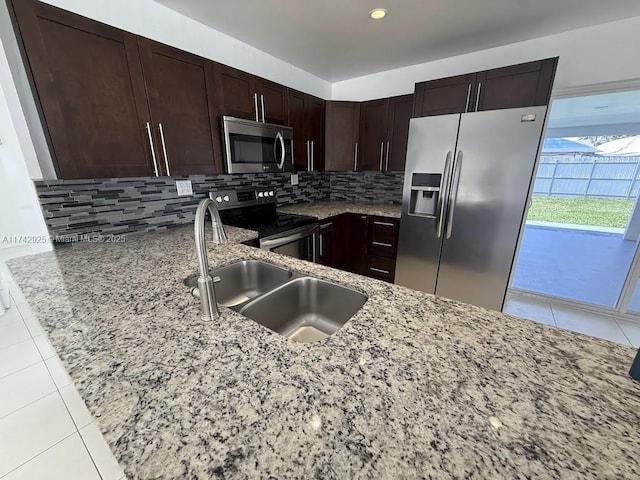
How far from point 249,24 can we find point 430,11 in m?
1.34

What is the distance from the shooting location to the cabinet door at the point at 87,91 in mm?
1159

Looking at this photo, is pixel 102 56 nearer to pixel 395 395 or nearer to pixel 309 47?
pixel 309 47

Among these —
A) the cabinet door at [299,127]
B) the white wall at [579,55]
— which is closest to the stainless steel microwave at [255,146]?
the cabinet door at [299,127]

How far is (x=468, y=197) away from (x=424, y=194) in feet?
1.18

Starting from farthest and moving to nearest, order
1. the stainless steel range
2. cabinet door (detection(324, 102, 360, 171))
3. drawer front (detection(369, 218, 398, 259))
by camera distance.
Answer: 1. cabinet door (detection(324, 102, 360, 171))
2. drawer front (detection(369, 218, 398, 259))
3. the stainless steel range

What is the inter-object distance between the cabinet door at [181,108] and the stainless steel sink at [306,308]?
1.19 m

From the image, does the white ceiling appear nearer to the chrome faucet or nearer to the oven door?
the oven door

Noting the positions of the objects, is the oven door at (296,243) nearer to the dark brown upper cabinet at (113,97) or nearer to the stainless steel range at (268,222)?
the stainless steel range at (268,222)

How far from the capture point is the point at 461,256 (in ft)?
7.06

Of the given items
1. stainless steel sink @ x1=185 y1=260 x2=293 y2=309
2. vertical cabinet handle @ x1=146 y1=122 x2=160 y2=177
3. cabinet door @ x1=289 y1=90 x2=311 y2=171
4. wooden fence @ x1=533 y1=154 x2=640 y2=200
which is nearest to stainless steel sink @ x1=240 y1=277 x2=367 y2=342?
stainless steel sink @ x1=185 y1=260 x2=293 y2=309

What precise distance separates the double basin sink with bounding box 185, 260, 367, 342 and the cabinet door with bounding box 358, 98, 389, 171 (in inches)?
81.1

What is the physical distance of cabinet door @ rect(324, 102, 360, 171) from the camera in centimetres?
282

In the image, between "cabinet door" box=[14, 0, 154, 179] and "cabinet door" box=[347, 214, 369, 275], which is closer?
"cabinet door" box=[14, 0, 154, 179]

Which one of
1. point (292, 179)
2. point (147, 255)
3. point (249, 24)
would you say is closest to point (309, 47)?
point (249, 24)
